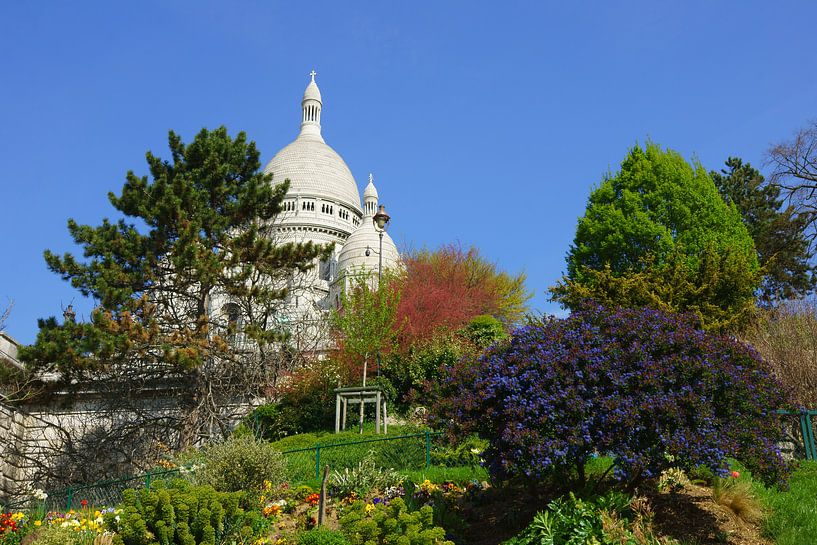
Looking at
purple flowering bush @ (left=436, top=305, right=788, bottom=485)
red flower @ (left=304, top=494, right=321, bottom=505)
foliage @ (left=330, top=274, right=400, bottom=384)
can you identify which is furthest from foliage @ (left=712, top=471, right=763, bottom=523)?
foliage @ (left=330, top=274, right=400, bottom=384)

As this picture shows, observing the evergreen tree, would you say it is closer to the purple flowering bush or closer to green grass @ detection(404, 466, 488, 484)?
green grass @ detection(404, 466, 488, 484)

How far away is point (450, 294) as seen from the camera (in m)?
31.1

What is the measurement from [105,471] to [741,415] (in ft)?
63.9

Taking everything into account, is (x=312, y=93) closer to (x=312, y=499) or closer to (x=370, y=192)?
(x=370, y=192)

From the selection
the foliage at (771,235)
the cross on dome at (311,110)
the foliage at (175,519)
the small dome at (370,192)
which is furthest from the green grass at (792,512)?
the cross on dome at (311,110)

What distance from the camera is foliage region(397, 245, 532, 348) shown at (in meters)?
27.0

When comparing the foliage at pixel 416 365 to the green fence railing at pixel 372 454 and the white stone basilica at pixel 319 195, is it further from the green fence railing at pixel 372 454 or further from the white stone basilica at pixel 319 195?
the white stone basilica at pixel 319 195

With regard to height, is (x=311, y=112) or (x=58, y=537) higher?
(x=311, y=112)

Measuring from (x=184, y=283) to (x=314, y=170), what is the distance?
45.5 meters

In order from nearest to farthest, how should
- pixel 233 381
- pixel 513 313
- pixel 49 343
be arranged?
1. pixel 49 343
2. pixel 233 381
3. pixel 513 313

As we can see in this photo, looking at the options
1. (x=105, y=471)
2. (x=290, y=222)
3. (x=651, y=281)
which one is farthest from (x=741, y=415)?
(x=290, y=222)

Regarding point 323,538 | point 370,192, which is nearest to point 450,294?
point 323,538

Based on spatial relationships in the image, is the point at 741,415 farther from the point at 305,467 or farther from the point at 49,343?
the point at 49,343

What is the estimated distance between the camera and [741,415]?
8781 millimetres
